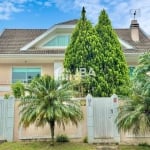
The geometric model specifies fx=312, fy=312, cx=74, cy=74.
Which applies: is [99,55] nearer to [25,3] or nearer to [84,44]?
[84,44]

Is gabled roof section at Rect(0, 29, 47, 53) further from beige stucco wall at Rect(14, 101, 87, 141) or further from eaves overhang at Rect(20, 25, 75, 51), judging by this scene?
beige stucco wall at Rect(14, 101, 87, 141)

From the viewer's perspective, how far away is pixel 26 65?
26344mm

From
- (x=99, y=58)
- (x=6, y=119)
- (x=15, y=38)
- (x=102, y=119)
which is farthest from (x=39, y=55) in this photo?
(x=102, y=119)

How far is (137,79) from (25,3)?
769 centimetres

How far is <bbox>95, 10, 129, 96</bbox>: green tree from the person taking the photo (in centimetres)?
2055

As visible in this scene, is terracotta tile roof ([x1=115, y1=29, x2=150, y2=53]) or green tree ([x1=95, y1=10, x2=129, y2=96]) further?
terracotta tile roof ([x1=115, y1=29, x2=150, y2=53])

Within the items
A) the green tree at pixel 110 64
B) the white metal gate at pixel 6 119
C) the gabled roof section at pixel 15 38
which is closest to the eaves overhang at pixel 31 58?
the gabled roof section at pixel 15 38

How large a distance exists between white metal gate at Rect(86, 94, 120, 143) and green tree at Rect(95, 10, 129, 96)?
350cm

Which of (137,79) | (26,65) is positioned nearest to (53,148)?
(137,79)

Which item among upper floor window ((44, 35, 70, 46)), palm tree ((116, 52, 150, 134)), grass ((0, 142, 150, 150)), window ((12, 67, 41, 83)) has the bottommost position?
grass ((0, 142, 150, 150))

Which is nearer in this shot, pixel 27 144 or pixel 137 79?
pixel 27 144

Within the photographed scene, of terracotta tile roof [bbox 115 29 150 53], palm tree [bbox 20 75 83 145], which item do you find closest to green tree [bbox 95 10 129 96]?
terracotta tile roof [bbox 115 29 150 53]

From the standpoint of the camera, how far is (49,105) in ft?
47.9

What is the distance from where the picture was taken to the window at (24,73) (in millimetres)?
26062
